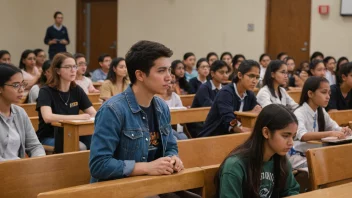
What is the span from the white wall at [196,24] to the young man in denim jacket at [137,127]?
9394mm

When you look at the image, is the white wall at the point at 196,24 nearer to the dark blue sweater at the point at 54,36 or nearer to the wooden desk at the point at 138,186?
the dark blue sweater at the point at 54,36

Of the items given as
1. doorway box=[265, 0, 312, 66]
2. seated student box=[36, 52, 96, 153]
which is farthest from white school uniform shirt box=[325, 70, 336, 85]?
seated student box=[36, 52, 96, 153]

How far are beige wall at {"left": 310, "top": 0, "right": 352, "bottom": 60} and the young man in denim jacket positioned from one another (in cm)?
901

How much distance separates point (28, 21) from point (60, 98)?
1059 cm

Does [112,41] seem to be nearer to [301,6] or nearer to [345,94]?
[301,6]

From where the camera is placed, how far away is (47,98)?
460cm

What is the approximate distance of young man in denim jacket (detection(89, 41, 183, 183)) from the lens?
245 centimetres

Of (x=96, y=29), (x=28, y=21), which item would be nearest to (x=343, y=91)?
(x=96, y=29)

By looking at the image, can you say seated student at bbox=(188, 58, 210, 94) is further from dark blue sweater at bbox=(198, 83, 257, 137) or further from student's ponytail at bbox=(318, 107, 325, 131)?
student's ponytail at bbox=(318, 107, 325, 131)

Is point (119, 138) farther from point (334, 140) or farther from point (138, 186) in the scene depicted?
point (334, 140)

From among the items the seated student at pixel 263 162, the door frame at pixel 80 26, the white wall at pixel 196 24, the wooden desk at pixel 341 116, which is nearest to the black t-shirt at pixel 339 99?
the wooden desk at pixel 341 116

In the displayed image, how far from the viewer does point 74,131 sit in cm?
431

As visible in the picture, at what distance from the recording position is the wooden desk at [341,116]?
507 cm

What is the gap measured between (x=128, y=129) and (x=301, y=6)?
9496mm
